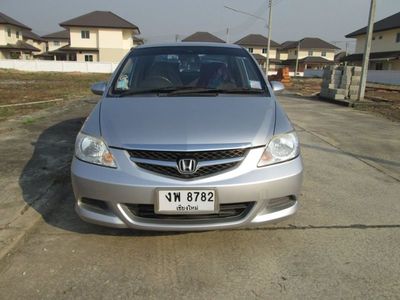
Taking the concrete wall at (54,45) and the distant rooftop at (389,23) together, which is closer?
the distant rooftop at (389,23)

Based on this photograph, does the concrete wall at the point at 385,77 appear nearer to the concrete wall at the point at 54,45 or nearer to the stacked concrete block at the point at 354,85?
the stacked concrete block at the point at 354,85

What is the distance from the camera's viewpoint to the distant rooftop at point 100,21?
1986 inches

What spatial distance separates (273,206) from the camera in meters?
2.82

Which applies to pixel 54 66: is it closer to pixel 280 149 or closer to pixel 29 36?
pixel 29 36

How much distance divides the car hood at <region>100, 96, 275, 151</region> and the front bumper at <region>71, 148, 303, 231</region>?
0.15 m

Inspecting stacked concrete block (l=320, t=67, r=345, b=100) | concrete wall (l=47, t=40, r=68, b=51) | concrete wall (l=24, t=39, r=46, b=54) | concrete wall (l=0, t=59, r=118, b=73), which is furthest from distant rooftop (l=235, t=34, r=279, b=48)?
stacked concrete block (l=320, t=67, r=345, b=100)

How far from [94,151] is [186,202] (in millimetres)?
792

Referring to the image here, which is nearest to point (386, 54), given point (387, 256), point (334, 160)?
point (334, 160)

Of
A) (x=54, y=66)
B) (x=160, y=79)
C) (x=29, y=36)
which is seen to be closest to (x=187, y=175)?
Result: (x=160, y=79)

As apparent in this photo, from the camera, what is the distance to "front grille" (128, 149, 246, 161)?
2.63 metres

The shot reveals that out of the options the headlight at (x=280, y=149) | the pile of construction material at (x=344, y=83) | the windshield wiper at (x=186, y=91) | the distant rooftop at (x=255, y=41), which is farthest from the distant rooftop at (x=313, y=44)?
the headlight at (x=280, y=149)

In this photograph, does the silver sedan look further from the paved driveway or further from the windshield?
the windshield

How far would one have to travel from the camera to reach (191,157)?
8.63 ft

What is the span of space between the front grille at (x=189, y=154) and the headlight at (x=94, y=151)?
18 centimetres
